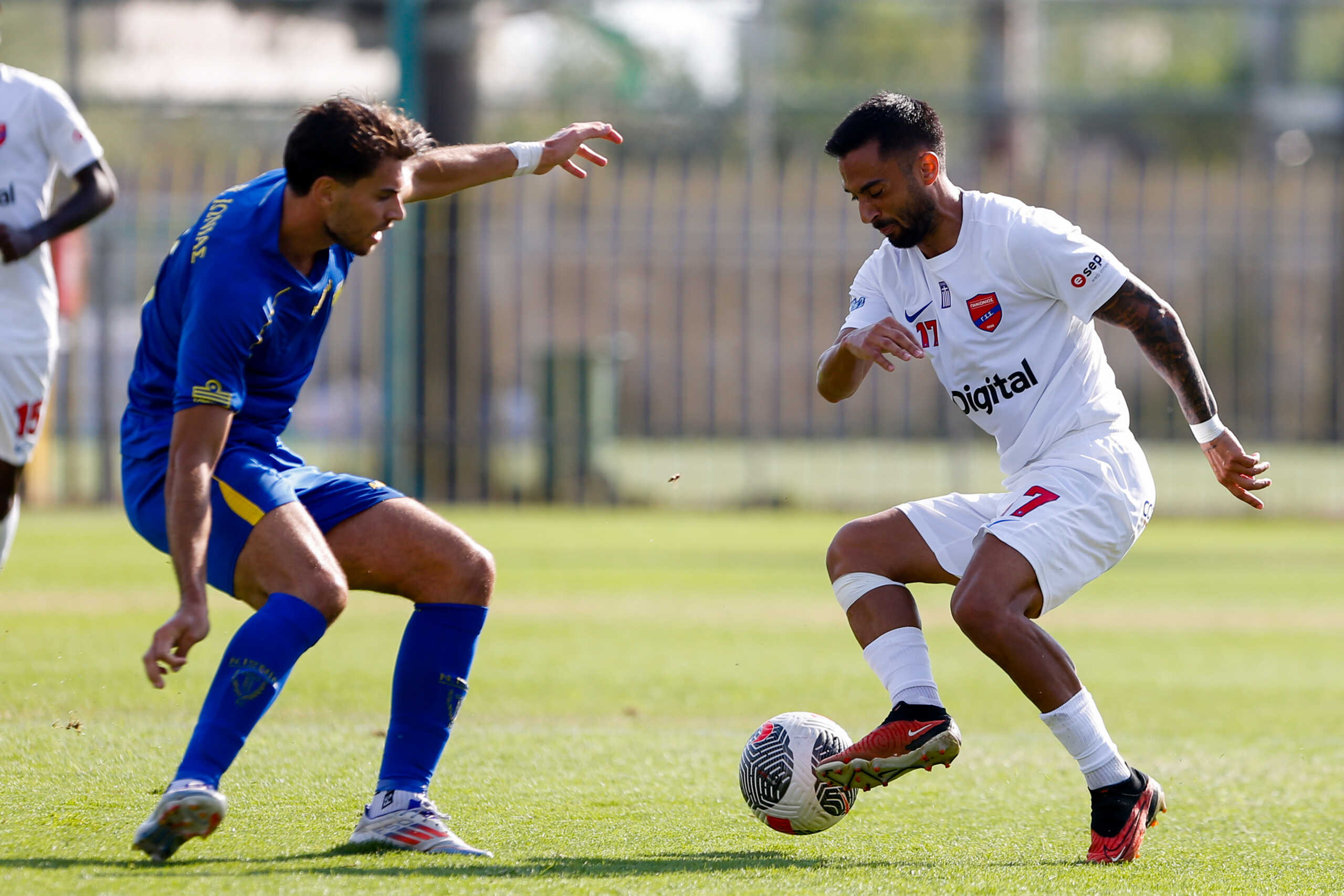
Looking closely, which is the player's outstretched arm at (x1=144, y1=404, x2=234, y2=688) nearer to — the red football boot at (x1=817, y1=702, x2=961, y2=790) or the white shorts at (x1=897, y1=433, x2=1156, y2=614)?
the red football boot at (x1=817, y1=702, x2=961, y2=790)

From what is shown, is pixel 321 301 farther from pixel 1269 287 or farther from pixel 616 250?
pixel 1269 287

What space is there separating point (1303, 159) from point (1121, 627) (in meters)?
34.8

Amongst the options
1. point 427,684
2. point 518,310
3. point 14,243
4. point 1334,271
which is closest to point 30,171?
point 14,243

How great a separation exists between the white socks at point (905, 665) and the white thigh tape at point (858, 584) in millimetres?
153

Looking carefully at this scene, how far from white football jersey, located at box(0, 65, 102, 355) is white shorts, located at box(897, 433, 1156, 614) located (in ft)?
11.2

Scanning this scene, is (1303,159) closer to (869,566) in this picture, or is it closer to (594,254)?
(594,254)

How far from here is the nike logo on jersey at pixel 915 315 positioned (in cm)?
528

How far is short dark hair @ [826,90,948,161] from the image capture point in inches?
200

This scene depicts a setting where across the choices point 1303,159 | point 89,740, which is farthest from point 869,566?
point 1303,159

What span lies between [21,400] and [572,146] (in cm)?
237

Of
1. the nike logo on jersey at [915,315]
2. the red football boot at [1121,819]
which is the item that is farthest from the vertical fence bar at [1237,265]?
the red football boot at [1121,819]

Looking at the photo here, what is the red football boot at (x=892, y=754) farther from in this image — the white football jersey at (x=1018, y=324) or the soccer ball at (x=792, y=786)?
the white football jersey at (x=1018, y=324)

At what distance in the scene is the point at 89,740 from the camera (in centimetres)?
595

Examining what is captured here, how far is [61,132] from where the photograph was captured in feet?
21.1
